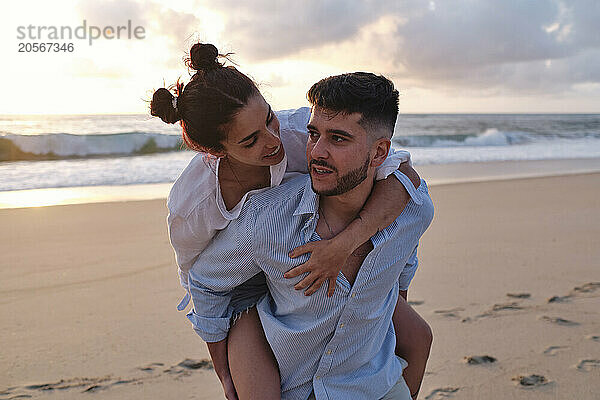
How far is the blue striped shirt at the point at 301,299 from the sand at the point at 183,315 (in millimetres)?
1539

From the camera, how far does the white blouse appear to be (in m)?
2.39

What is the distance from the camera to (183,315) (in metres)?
4.94

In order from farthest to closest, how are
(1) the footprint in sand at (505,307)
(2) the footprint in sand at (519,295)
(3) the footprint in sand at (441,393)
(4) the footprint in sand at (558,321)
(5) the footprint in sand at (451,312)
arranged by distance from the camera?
(2) the footprint in sand at (519,295), (1) the footprint in sand at (505,307), (5) the footprint in sand at (451,312), (4) the footprint in sand at (558,321), (3) the footprint in sand at (441,393)

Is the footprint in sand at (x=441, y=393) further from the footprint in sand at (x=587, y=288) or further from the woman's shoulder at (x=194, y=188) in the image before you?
the footprint in sand at (x=587, y=288)

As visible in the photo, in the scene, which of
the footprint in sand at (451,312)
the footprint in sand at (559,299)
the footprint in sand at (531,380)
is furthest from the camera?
the footprint in sand at (559,299)

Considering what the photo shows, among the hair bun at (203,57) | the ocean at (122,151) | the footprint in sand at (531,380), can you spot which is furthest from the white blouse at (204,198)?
the ocean at (122,151)

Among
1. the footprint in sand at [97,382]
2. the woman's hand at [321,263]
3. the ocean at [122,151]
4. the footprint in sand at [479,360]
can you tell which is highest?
the woman's hand at [321,263]

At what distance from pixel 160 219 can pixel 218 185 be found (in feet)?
18.5

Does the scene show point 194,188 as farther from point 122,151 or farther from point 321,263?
point 122,151

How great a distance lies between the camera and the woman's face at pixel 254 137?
253 cm

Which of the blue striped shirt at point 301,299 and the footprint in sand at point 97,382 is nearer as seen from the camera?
the blue striped shirt at point 301,299

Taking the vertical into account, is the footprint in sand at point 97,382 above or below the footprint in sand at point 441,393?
below

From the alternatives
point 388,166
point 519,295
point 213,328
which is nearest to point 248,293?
point 213,328

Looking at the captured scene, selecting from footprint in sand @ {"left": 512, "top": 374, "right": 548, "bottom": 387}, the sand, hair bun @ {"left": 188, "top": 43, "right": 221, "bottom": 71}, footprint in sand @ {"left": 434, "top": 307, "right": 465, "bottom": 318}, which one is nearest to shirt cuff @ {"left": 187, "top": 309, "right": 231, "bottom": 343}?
hair bun @ {"left": 188, "top": 43, "right": 221, "bottom": 71}
